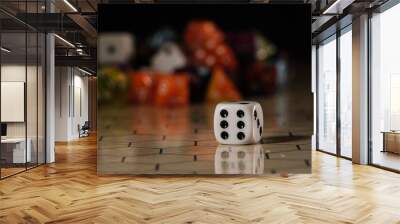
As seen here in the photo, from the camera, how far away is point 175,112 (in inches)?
220

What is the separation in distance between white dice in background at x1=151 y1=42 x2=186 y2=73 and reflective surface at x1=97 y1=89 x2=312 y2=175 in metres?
0.56

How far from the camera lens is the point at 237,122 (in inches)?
212

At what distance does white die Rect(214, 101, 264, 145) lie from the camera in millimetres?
5395

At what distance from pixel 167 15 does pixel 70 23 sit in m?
2.46

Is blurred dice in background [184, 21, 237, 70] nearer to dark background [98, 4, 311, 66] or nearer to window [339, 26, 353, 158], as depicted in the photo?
dark background [98, 4, 311, 66]

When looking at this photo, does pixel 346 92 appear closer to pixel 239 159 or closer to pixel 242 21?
pixel 242 21

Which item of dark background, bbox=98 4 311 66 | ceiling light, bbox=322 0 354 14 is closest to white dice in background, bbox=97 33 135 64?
dark background, bbox=98 4 311 66

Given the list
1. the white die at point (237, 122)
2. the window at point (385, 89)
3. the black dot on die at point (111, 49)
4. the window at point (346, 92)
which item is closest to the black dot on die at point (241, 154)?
the white die at point (237, 122)

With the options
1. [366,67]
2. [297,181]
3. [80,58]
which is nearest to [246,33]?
[297,181]

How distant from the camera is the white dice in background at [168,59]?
18.4 ft

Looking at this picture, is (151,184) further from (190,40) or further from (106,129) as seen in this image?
(190,40)

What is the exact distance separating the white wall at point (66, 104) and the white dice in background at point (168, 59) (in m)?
8.80

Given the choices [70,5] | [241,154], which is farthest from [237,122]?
[70,5]

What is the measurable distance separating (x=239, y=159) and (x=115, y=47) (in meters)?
2.27
